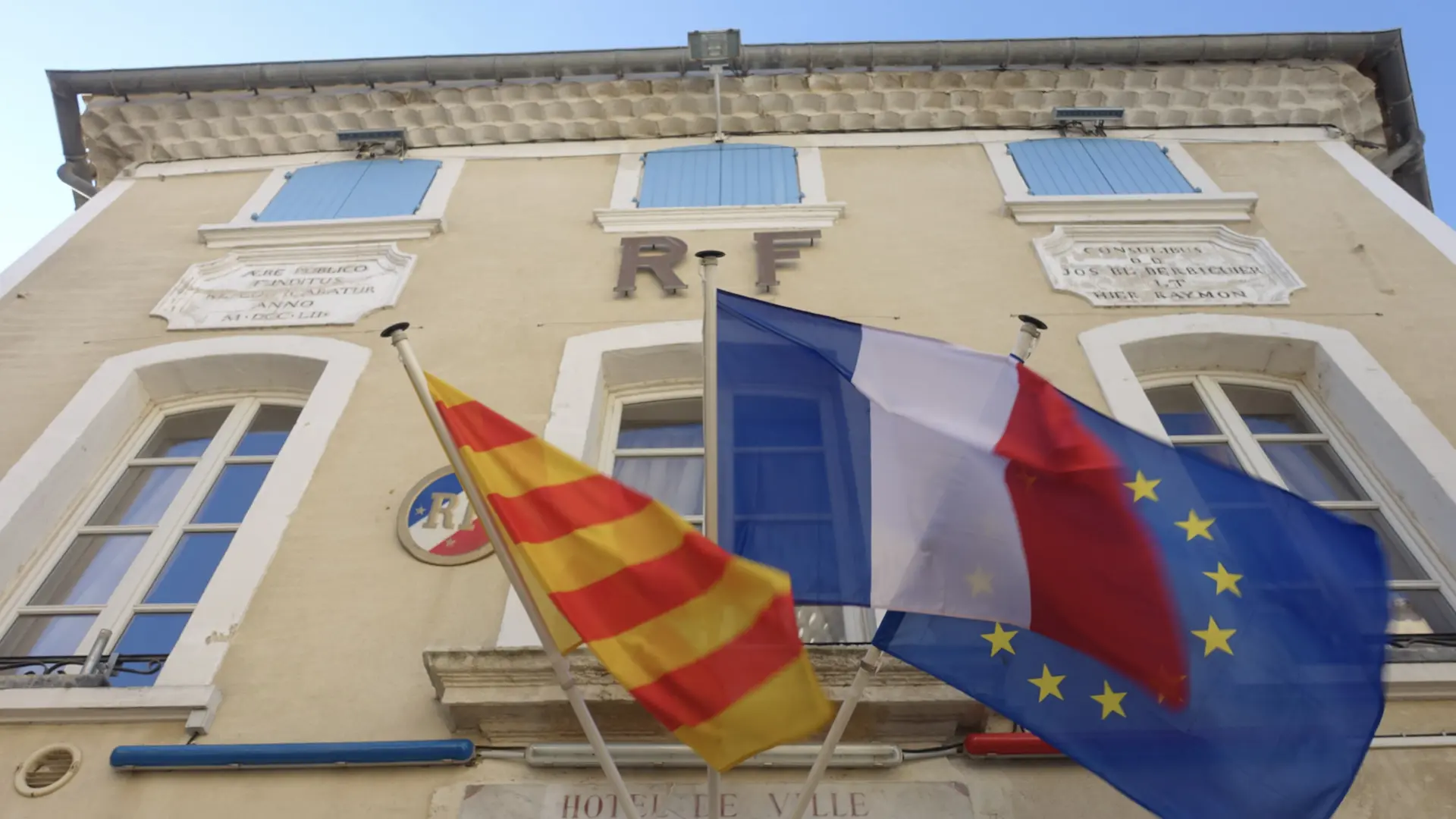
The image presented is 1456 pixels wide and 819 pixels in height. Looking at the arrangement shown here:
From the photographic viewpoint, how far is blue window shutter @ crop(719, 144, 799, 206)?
25.1 ft

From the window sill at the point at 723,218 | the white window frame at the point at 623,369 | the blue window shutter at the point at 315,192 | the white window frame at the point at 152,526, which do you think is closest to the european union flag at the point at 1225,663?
the white window frame at the point at 623,369

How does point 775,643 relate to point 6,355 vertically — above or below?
below

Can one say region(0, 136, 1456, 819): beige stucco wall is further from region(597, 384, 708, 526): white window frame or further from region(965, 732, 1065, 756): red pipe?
region(597, 384, 708, 526): white window frame

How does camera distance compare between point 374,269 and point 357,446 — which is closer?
point 357,446

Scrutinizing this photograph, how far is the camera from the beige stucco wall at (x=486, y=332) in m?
3.90

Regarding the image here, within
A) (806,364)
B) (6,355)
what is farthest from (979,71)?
(6,355)

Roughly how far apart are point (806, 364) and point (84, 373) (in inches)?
180

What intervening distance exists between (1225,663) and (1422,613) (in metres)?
1.99

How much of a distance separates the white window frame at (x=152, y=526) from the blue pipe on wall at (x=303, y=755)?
3.00 ft

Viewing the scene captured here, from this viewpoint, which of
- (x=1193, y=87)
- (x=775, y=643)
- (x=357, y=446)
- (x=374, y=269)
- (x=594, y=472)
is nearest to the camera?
(x=775, y=643)

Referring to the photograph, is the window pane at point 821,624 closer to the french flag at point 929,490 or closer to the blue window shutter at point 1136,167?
the french flag at point 929,490

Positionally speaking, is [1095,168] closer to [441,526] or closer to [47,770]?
[441,526]

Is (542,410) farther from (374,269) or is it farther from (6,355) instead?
(6,355)

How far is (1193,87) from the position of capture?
27.9ft
